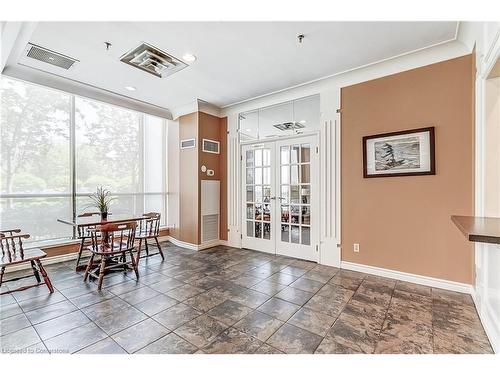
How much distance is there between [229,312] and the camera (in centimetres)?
234

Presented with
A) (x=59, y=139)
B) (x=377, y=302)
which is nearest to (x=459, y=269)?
(x=377, y=302)

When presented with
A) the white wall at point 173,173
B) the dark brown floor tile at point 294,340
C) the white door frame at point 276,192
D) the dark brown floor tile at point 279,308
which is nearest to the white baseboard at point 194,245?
the white wall at point 173,173

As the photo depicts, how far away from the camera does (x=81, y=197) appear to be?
4.25m

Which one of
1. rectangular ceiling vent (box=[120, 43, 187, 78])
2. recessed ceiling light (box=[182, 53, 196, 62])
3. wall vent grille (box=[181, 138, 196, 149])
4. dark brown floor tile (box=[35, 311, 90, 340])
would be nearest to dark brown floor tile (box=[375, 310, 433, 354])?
dark brown floor tile (box=[35, 311, 90, 340])

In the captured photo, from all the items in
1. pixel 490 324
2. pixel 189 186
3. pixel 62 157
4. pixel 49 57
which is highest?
pixel 49 57

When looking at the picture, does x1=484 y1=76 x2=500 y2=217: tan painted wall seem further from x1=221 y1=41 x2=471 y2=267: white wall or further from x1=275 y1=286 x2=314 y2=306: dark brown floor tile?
x1=275 y1=286 x2=314 y2=306: dark brown floor tile

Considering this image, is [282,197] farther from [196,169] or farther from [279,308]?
[279,308]

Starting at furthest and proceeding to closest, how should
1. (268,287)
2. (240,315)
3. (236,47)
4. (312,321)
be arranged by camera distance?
1. (268,287)
2. (236,47)
3. (240,315)
4. (312,321)

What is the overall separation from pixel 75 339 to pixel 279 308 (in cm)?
170

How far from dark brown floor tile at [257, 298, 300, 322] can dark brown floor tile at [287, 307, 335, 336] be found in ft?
0.20

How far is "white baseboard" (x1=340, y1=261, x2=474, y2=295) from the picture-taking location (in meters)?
2.72

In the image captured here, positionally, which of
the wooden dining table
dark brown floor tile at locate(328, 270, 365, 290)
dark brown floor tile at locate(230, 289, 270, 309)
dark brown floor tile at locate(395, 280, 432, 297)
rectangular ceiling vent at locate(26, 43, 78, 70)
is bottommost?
dark brown floor tile at locate(230, 289, 270, 309)

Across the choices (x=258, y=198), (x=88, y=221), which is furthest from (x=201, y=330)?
(x=258, y=198)

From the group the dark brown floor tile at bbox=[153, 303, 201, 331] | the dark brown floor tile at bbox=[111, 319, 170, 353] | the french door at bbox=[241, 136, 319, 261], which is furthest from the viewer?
the french door at bbox=[241, 136, 319, 261]
